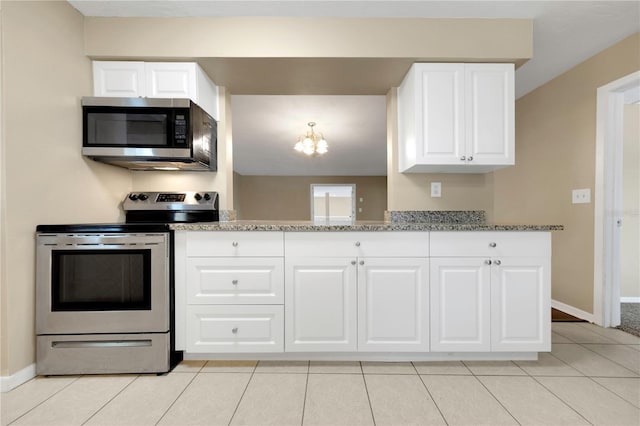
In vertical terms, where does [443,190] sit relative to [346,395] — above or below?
above

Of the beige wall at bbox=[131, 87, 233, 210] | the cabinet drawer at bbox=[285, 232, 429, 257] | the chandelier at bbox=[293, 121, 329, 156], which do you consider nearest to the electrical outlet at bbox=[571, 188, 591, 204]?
the cabinet drawer at bbox=[285, 232, 429, 257]

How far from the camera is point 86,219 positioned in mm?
1927

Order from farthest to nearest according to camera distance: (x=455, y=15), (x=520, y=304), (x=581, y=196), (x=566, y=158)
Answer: (x=566, y=158) < (x=581, y=196) < (x=455, y=15) < (x=520, y=304)

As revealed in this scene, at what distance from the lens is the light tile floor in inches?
53.5

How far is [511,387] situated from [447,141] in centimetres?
146

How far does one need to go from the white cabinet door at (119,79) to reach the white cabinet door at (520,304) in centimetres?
252

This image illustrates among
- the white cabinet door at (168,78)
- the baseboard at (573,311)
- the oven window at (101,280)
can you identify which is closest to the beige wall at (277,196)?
the baseboard at (573,311)

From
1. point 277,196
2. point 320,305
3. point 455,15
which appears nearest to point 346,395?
point 320,305

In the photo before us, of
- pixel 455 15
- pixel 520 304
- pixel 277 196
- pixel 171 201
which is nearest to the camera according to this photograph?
pixel 520 304

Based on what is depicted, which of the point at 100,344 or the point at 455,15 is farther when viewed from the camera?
the point at 455,15

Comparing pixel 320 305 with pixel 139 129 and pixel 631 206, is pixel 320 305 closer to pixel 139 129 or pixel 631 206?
pixel 139 129

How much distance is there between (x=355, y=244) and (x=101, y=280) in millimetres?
1439

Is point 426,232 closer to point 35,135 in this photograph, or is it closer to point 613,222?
point 613,222

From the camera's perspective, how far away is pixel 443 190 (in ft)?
7.74
